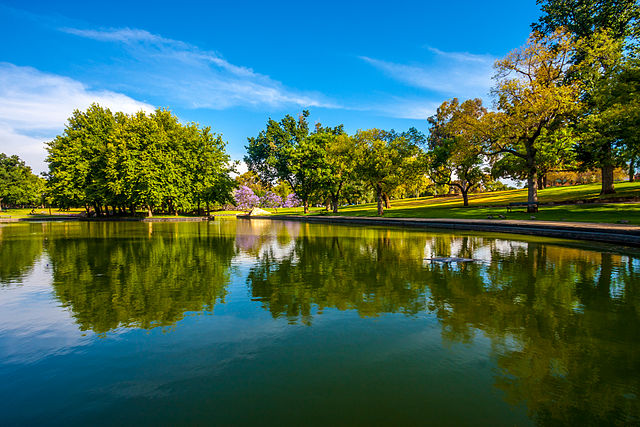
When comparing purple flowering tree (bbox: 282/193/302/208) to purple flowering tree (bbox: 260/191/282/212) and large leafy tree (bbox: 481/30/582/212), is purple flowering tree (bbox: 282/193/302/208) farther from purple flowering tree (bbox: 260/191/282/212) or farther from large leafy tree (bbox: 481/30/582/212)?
large leafy tree (bbox: 481/30/582/212)

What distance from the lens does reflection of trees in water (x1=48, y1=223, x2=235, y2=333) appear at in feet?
21.1

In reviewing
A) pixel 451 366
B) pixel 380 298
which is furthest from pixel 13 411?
pixel 380 298


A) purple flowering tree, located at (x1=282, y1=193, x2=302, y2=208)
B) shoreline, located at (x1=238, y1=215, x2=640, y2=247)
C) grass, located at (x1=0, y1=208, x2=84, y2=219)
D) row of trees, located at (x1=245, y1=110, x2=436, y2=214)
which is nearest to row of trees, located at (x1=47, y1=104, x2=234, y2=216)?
grass, located at (x1=0, y1=208, x2=84, y2=219)

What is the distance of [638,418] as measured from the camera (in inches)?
124

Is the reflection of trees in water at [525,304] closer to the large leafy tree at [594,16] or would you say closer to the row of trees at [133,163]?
the large leafy tree at [594,16]

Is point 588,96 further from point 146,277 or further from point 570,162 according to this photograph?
point 146,277

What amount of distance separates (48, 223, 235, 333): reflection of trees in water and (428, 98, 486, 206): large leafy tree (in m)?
28.0

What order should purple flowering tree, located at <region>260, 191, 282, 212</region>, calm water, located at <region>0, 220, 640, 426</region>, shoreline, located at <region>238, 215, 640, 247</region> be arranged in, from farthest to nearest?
purple flowering tree, located at <region>260, 191, 282, 212</region> → shoreline, located at <region>238, 215, 640, 247</region> → calm water, located at <region>0, 220, 640, 426</region>

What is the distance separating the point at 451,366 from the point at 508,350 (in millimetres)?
1113

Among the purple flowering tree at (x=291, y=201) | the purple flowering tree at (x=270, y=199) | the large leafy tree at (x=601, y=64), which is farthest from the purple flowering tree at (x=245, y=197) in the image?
the large leafy tree at (x=601, y=64)

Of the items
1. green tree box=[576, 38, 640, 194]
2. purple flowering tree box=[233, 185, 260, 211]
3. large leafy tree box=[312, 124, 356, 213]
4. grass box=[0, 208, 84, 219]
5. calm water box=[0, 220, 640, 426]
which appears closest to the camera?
calm water box=[0, 220, 640, 426]

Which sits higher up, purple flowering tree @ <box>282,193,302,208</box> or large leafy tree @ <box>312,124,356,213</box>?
large leafy tree @ <box>312,124,356,213</box>

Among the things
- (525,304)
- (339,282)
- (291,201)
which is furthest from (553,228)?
(291,201)

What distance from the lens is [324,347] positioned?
191 inches
